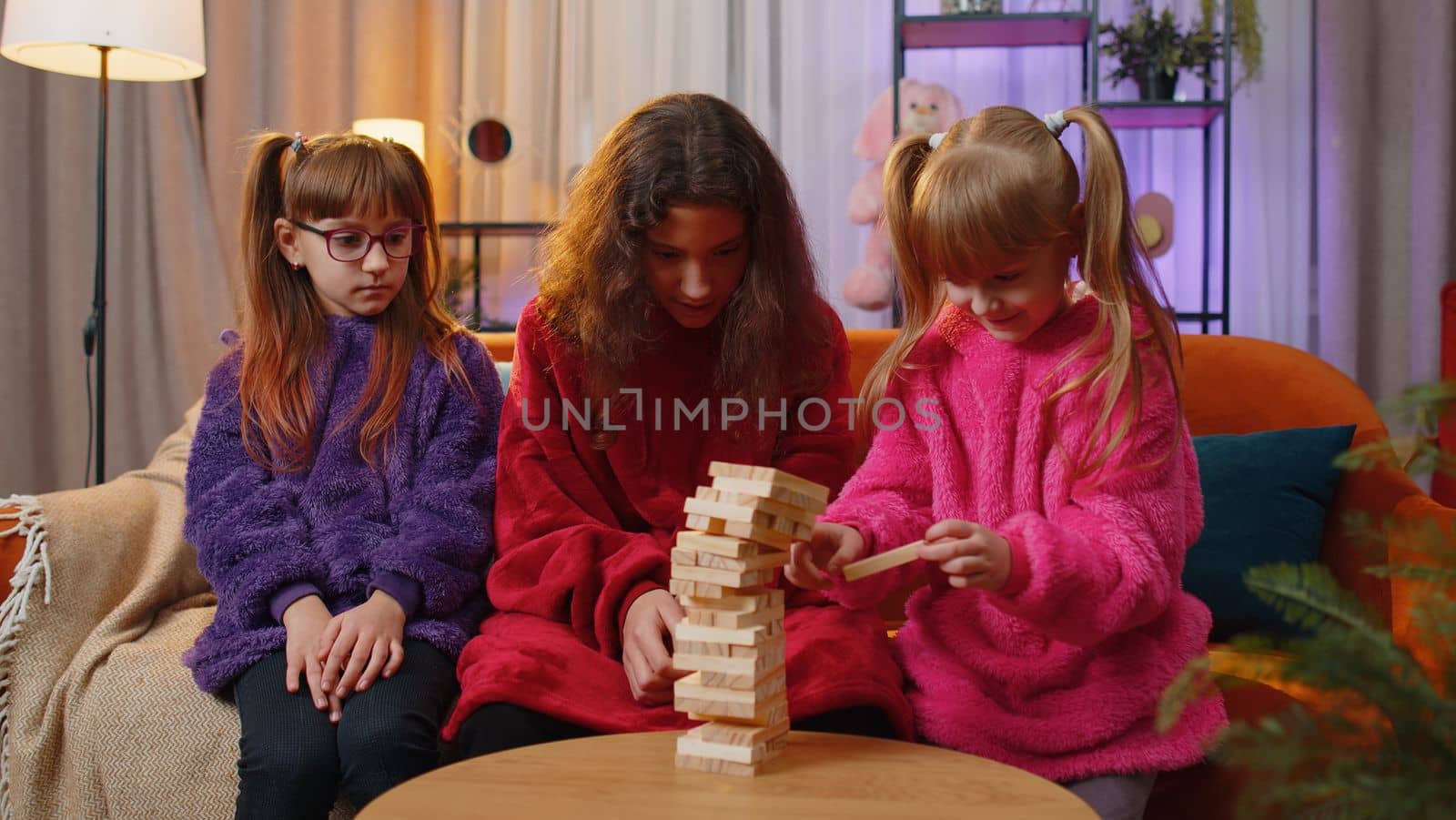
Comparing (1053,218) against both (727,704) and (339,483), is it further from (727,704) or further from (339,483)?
(339,483)

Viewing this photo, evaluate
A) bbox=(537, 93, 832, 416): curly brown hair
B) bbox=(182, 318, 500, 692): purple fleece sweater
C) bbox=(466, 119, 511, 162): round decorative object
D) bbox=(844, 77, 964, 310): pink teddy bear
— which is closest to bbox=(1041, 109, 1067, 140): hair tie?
bbox=(537, 93, 832, 416): curly brown hair

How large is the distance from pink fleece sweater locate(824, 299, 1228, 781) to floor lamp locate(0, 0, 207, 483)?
Result: 1.78 m

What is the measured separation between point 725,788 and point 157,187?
3.09 metres

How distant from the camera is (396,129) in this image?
3.36 meters

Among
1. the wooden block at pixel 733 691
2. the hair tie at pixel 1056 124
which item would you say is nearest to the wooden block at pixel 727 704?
the wooden block at pixel 733 691

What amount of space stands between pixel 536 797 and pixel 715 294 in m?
0.69

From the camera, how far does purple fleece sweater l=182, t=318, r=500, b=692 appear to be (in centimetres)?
148

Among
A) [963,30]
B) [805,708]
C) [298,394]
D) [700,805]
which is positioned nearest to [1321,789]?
[700,805]

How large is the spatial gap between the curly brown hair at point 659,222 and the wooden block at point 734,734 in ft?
1.85

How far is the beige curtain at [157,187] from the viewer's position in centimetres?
328

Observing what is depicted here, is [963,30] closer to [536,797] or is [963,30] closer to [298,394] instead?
[298,394]

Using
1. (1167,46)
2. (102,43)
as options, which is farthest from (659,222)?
(1167,46)

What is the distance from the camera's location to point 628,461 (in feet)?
5.13

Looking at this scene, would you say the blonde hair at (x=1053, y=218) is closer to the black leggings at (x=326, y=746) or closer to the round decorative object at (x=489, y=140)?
the black leggings at (x=326, y=746)
